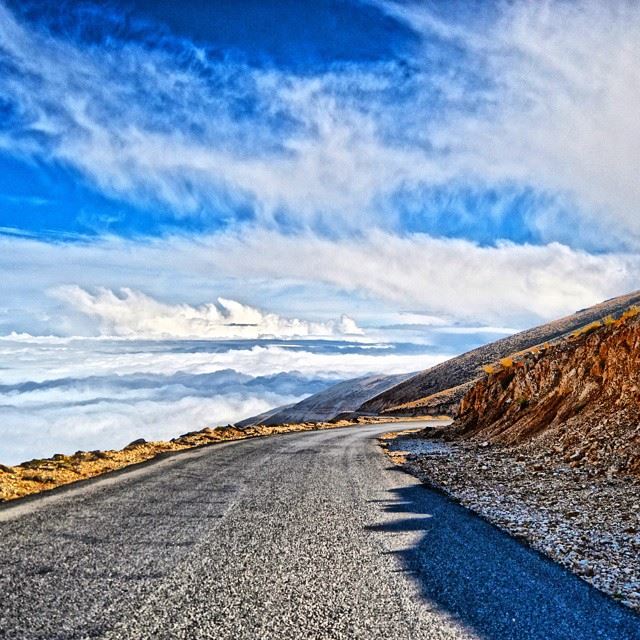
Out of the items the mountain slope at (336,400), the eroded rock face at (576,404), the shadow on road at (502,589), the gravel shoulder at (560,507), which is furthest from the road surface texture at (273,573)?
the mountain slope at (336,400)

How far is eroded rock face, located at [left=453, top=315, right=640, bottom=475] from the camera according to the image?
583 inches

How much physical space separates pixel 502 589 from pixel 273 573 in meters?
2.96

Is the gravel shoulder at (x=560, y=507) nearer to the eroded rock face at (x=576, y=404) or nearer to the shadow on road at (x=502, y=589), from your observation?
the shadow on road at (x=502, y=589)

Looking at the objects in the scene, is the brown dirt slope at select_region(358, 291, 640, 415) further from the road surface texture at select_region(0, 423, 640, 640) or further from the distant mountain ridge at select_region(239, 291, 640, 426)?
the road surface texture at select_region(0, 423, 640, 640)

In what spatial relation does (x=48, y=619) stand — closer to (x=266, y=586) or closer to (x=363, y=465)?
(x=266, y=586)

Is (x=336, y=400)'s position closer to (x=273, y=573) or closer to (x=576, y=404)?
(x=576, y=404)

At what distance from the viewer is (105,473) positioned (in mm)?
14703

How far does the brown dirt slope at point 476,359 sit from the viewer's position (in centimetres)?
8731

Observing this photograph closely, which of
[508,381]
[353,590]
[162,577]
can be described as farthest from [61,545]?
[508,381]

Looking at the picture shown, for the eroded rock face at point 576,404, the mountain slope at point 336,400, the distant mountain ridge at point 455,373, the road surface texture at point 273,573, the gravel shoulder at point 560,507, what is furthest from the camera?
the mountain slope at point 336,400

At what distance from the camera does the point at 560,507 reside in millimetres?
11078

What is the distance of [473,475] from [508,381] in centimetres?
1292

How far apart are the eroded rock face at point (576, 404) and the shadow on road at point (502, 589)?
650cm

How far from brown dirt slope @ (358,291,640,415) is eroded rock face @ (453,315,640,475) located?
55477 millimetres
